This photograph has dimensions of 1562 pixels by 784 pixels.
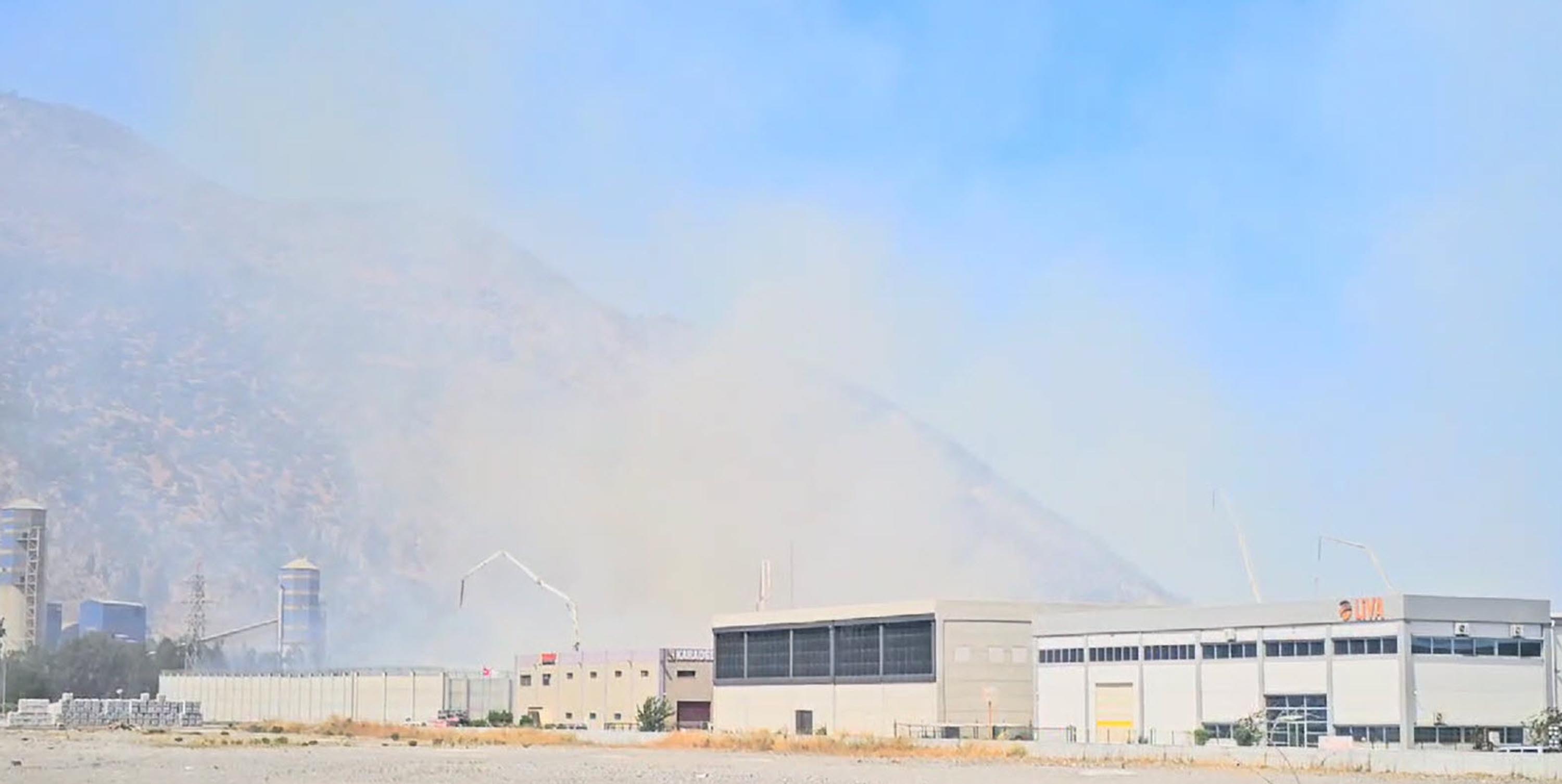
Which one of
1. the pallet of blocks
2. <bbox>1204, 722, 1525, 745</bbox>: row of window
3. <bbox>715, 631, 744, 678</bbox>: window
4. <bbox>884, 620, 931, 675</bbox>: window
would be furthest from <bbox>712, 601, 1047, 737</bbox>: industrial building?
the pallet of blocks

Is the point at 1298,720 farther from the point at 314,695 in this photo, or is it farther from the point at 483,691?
the point at 314,695

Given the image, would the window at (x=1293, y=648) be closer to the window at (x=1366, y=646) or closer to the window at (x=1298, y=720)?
the window at (x=1366, y=646)

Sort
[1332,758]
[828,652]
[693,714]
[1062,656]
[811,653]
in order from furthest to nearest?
1. [693,714]
2. [811,653]
3. [828,652]
4. [1062,656]
5. [1332,758]

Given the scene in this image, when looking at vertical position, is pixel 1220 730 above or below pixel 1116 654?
below

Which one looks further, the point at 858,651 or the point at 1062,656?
the point at 858,651

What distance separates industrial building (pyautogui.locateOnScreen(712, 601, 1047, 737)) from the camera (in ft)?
317

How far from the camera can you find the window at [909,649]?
3844 inches

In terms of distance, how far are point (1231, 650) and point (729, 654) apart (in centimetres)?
4187

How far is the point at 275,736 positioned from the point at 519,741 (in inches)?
791

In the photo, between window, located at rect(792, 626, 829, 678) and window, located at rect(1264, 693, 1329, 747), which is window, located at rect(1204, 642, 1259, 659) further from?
window, located at rect(792, 626, 829, 678)

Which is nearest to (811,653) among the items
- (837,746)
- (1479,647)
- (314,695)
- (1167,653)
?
(837,746)

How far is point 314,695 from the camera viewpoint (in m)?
156

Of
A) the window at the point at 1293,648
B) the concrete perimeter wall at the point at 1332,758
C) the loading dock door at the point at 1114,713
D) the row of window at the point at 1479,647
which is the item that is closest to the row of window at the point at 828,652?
the loading dock door at the point at 1114,713

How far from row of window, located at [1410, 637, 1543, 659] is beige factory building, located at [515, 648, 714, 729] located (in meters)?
57.4
